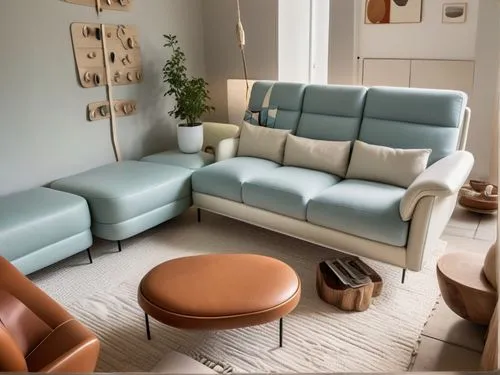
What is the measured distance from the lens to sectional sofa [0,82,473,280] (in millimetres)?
2369

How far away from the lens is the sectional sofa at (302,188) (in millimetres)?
2369

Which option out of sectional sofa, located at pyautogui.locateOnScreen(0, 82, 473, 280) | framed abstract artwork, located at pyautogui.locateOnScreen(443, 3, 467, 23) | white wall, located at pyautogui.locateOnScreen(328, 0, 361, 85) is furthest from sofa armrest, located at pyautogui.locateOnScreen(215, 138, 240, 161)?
framed abstract artwork, located at pyautogui.locateOnScreen(443, 3, 467, 23)

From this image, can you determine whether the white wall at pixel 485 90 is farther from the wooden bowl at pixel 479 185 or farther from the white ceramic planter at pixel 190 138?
the white ceramic planter at pixel 190 138

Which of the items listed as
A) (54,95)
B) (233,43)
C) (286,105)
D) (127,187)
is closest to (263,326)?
(127,187)

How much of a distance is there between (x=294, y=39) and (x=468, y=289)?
2.99 m

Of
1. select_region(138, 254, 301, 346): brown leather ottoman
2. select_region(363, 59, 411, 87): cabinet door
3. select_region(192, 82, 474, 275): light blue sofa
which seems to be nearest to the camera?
select_region(138, 254, 301, 346): brown leather ottoman

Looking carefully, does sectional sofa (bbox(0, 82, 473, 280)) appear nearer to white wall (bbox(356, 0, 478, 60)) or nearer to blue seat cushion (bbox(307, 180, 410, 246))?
blue seat cushion (bbox(307, 180, 410, 246))

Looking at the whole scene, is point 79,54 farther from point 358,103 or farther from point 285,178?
point 358,103

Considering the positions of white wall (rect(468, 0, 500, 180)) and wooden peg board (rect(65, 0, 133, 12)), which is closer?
wooden peg board (rect(65, 0, 133, 12))

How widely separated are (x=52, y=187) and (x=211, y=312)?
1.85 m

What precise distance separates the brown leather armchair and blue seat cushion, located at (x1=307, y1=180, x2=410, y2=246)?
1.48 metres

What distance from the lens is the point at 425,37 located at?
480 centimetres

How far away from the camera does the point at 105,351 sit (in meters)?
2.00

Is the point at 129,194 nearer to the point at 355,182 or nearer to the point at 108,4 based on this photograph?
the point at 355,182
